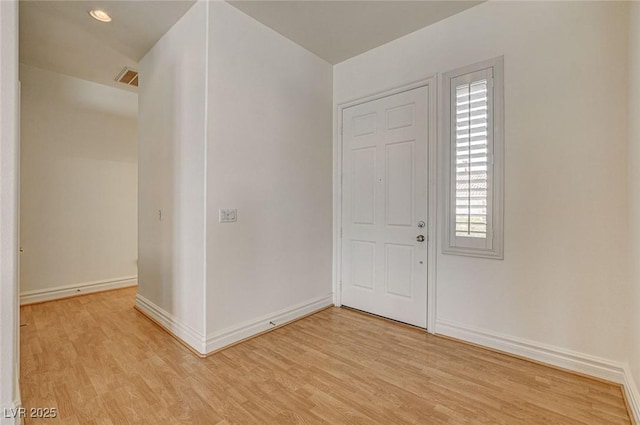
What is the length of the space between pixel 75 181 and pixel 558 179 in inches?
212

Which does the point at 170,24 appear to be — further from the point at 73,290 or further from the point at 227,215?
the point at 73,290

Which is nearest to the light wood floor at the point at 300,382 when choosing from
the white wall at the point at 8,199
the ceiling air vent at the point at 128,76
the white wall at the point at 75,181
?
the white wall at the point at 8,199

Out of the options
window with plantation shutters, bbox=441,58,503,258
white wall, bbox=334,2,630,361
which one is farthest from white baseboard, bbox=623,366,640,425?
window with plantation shutters, bbox=441,58,503,258

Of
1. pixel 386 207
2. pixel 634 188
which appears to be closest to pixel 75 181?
pixel 386 207

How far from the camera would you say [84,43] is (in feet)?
10.0

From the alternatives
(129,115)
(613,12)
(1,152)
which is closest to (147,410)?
(1,152)

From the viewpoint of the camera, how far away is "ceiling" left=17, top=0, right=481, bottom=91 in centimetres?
249

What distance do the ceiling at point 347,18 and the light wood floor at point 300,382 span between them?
2.94 meters

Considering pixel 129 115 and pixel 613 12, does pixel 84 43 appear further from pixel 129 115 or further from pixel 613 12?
pixel 613 12

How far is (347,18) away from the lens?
2.68m

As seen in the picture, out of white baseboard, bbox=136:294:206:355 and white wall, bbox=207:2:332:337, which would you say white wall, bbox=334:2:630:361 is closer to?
white wall, bbox=207:2:332:337

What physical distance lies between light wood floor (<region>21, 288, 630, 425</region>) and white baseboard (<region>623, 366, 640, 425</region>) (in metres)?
0.06

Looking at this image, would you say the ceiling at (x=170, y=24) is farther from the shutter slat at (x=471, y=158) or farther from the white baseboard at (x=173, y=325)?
the white baseboard at (x=173, y=325)

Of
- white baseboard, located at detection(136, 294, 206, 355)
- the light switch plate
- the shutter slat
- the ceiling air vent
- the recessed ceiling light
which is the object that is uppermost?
the ceiling air vent
